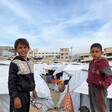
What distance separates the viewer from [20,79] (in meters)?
1.65

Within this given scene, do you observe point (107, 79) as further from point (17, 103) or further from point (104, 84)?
point (17, 103)

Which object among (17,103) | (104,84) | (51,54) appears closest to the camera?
(17,103)

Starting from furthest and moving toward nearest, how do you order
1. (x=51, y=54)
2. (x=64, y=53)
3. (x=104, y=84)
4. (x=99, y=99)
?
(x=51, y=54) < (x=64, y=53) < (x=99, y=99) < (x=104, y=84)

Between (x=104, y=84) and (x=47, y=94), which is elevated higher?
(x=104, y=84)

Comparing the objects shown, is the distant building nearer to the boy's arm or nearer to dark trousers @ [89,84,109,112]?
dark trousers @ [89,84,109,112]

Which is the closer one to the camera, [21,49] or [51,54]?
[21,49]

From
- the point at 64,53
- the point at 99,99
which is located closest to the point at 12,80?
the point at 99,99

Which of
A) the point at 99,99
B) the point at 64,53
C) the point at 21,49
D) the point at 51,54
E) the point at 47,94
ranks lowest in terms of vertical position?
the point at 47,94

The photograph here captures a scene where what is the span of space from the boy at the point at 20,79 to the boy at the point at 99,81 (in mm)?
1068

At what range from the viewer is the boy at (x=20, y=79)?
1560 mm

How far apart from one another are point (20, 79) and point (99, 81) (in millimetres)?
1239

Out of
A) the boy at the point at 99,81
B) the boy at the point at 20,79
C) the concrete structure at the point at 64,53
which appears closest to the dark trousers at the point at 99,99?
the boy at the point at 99,81

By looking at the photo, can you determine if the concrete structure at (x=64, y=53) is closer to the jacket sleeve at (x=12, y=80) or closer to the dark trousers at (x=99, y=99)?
the dark trousers at (x=99, y=99)

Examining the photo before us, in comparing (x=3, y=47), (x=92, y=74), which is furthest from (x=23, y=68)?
(x=3, y=47)
